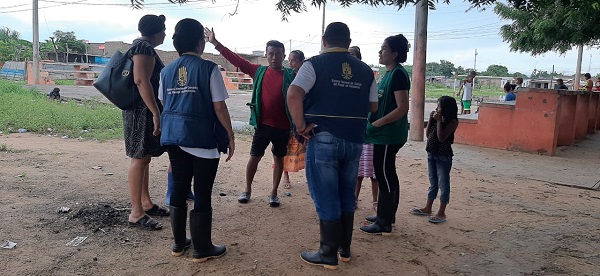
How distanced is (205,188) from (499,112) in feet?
25.1

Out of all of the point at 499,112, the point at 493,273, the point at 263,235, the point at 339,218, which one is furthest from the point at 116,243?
the point at 499,112

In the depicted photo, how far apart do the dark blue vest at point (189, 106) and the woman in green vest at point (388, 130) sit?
1496 millimetres

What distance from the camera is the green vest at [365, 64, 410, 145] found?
3.95 metres

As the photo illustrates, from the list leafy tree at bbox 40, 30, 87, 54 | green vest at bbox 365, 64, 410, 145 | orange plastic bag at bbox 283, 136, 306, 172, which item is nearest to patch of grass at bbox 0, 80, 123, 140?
orange plastic bag at bbox 283, 136, 306, 172

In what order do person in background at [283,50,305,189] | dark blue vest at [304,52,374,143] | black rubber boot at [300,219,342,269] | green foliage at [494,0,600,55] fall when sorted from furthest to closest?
1. person in background at [283,50,305,189]
2. green foliage at [494,0,600,55]
3. black rubber boot at [300,219,342,269]
4. dark blue vest at [304,52,374,143]

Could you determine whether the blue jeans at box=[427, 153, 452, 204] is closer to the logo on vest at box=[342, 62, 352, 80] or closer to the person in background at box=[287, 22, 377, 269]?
the person in background at box=[287, 22, 377, 269]

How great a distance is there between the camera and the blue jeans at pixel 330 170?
3213 millimetres

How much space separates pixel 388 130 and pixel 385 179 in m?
0.44

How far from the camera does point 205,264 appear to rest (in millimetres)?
3297

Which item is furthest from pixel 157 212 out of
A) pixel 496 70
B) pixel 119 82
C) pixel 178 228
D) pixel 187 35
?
pixel 496 70

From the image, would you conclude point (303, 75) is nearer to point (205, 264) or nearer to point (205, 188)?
point (205, 188)

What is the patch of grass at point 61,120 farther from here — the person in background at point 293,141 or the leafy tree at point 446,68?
the leafy tree at point 446,68

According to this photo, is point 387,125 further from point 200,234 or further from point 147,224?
point 147,224

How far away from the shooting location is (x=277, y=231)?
4.07 meters
